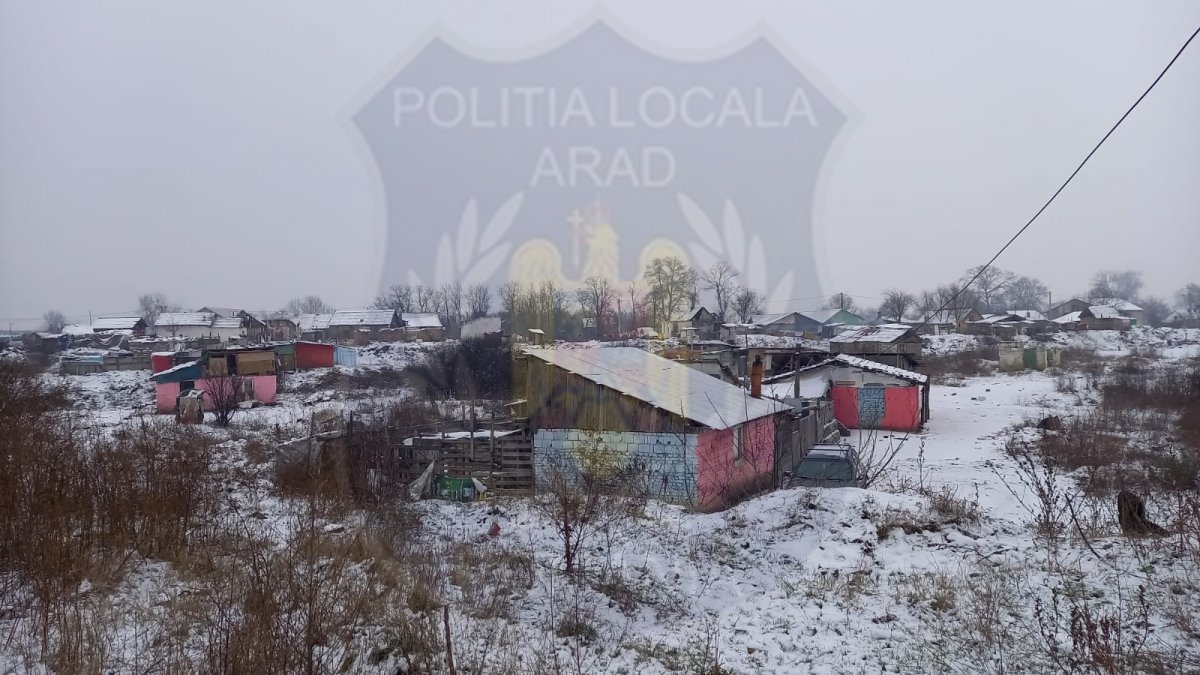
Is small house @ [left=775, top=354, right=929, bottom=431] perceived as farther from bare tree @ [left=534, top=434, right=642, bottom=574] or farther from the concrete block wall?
bare tree @ [left=534, top=434, right=642, bottom=574]

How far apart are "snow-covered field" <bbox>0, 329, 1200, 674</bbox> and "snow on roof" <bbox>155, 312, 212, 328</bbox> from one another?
Answer: 48.1 m

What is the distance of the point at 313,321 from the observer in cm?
4562

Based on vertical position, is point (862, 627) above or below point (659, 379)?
below

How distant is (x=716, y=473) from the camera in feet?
33.2

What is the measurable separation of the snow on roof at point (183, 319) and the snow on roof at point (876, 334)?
4585cm

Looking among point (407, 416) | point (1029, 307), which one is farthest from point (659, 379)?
point (1029, 307)

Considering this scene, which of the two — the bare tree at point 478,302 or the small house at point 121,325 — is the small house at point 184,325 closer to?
the small house at point 121,325

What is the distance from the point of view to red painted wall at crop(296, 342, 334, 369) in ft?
99.5

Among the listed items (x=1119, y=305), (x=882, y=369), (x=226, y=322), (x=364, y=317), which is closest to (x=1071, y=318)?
(x=1119, y=305)

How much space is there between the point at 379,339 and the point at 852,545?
40.1 metres

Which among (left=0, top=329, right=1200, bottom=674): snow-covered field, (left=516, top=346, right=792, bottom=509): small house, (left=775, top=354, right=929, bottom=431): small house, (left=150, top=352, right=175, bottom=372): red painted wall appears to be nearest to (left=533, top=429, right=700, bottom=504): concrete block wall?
(left=516, top=346, right=792, bottom=509): small house

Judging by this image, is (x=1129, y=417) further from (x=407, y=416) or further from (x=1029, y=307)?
(x=1029, y=307)

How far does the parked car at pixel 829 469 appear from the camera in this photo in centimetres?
925

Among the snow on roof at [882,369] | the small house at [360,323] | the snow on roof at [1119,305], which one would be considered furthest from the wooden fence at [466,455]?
the snow on roof at [1119,305]
